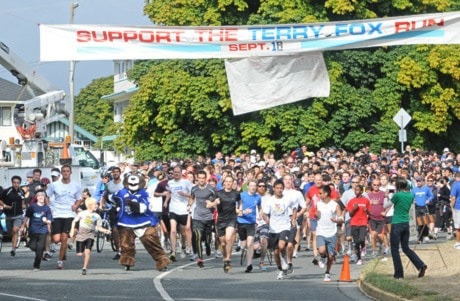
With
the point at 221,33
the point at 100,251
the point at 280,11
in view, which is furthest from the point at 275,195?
the point at 280,11

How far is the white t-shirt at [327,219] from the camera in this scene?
22578 millimetres

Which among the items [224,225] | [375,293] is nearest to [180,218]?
[224,225]

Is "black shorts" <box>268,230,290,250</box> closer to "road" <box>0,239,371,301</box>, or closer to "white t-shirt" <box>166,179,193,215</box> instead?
"road" <box>0,239,371,301</box>

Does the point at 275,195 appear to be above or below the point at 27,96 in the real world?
below

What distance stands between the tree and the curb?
34314 mm

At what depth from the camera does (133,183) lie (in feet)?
76.1

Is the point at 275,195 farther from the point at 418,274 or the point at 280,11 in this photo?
the point at 280,11

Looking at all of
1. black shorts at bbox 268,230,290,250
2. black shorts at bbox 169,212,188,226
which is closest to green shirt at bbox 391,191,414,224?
black shorts at bbox 268,230,290,250

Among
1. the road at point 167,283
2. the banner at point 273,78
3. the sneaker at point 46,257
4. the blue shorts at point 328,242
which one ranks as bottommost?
the road at point 167,283

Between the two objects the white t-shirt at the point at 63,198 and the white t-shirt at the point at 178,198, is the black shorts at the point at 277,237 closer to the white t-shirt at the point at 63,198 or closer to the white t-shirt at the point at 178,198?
the white t-shirt at the point at 63,198

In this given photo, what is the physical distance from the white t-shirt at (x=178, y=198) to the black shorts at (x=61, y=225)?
276 centimetres

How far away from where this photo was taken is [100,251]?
30828 mm

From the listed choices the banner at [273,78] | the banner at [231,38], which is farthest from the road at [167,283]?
the banner at [231,38]

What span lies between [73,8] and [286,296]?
4576 centimetres
